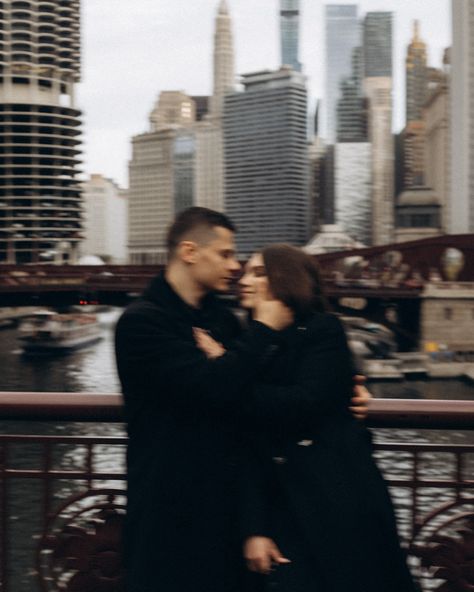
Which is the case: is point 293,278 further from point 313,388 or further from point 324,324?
point 313,388

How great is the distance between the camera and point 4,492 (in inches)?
138

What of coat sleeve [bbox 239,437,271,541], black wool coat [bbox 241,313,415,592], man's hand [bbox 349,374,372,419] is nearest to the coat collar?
black wool coat [bbox 241,313,415,592]

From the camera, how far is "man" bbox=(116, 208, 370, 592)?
2.64 metres

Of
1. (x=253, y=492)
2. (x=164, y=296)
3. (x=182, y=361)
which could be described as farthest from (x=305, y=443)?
(x=164, y=296)

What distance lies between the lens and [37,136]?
111m

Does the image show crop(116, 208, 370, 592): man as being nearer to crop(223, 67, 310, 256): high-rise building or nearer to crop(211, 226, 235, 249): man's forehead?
crop(211, 226, 235, 249): man's forehead

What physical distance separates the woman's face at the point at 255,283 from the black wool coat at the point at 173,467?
0.15 metres

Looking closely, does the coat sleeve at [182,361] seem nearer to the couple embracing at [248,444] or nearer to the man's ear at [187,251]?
the couple embracing at [248,444]

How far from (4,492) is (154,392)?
46.8 inches

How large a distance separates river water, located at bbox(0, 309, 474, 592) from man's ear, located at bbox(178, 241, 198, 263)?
145 cm

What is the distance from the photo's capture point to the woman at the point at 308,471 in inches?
104

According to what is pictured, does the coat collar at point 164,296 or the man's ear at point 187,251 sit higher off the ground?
the man's ear at point 187,251

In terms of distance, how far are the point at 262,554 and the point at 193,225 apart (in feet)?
3.49

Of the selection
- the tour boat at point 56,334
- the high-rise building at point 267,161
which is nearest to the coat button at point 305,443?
the tour boat at point 56,334
